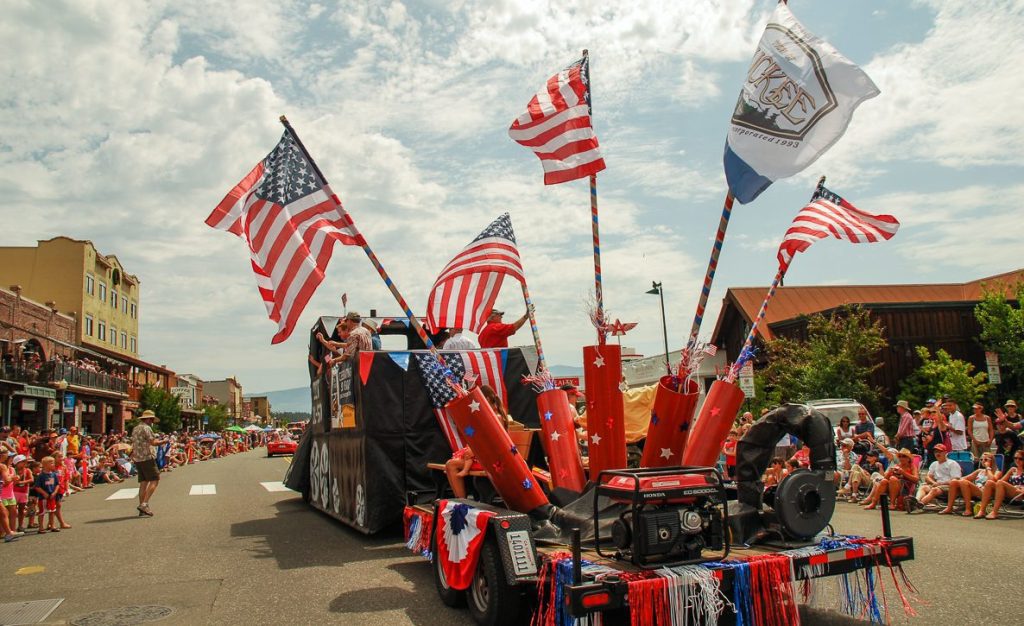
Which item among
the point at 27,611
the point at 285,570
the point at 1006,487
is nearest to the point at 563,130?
the point at 285,570

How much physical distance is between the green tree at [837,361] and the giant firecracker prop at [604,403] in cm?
1982

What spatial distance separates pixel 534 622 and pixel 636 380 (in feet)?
119

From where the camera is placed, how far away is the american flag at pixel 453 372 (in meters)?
9.55

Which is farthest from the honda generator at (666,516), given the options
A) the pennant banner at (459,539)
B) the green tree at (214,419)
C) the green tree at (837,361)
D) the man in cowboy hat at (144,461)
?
the green tree at (214,419)

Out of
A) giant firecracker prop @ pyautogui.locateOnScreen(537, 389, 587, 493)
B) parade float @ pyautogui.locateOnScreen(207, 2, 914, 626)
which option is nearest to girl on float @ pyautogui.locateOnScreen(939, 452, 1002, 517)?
parade float @ pyautogui.locateOnScreen(207, 2, 914, 626)

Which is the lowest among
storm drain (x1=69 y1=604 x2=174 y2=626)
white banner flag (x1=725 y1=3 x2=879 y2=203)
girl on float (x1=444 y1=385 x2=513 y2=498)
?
storm drain (x1=69 y1=604 x2=174 y2=626)

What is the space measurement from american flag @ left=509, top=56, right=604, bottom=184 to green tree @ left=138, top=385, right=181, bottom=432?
5085 centimetres

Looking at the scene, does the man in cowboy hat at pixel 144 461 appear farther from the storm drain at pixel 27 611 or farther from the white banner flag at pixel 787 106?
the white banner flag at pixel 787 106

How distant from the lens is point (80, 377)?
4203cm

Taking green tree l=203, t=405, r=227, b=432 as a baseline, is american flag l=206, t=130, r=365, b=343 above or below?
above

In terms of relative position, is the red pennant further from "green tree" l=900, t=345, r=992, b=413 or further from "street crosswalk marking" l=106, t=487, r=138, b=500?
"green tree" l=900, t=345, r=992, b=413

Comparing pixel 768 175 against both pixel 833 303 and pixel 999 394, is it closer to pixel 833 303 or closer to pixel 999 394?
pixel 999 394

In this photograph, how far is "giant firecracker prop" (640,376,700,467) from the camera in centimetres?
643

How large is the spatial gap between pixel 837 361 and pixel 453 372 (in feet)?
64.8
